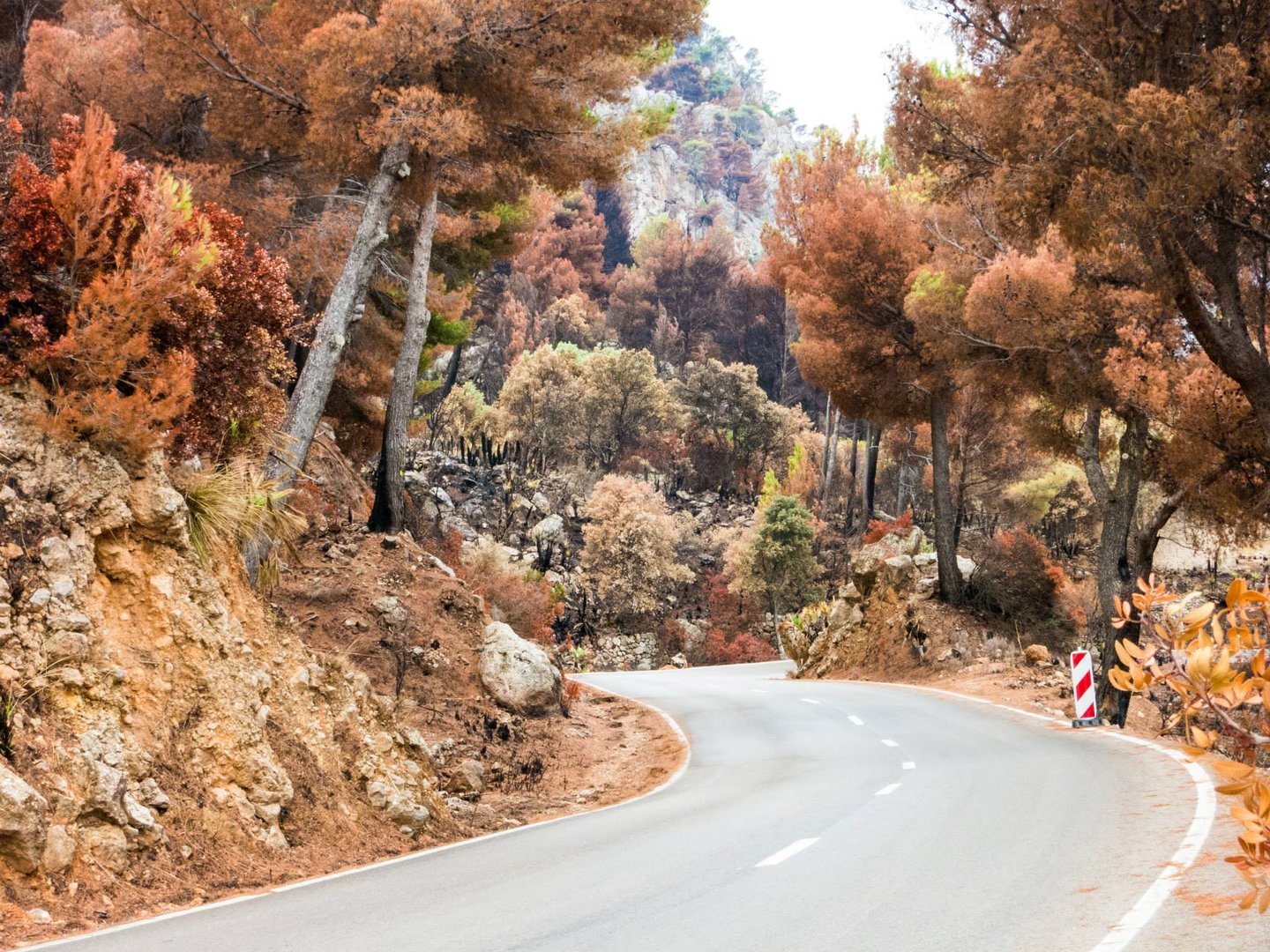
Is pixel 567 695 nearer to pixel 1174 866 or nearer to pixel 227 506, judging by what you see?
pixel 227 506

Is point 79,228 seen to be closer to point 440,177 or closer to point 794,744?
point 440,177

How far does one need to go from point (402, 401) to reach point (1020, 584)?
716 inches

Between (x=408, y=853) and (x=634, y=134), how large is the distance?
10369 mm

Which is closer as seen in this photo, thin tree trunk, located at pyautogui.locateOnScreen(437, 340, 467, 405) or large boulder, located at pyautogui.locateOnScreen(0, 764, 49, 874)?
large boulder, located at pyautogui.locateOnScreen(0, 764, 49, 874)

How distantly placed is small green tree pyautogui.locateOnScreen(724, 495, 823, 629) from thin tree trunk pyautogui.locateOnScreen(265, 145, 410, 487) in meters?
30.5

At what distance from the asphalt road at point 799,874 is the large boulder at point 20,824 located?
81 centimetres

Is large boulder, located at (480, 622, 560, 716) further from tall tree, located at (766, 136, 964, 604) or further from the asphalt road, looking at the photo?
tall tree, located at (766, 136, 964, 604)

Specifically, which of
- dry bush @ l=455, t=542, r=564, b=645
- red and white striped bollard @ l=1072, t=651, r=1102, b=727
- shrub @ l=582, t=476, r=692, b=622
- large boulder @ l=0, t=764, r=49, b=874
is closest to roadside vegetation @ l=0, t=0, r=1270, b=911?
dry bush @ l=455, t=542, r=564, b=645

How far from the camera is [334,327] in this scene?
13.0 metres

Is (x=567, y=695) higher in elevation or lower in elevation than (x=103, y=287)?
lower

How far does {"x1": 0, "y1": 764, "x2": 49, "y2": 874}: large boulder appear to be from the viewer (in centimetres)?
600

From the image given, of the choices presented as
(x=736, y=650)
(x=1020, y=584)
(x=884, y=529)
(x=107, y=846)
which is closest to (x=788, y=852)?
Answer: (x=107, y=846)

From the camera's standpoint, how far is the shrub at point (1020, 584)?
27.2 metres

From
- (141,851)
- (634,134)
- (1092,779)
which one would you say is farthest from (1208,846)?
(634,134)
